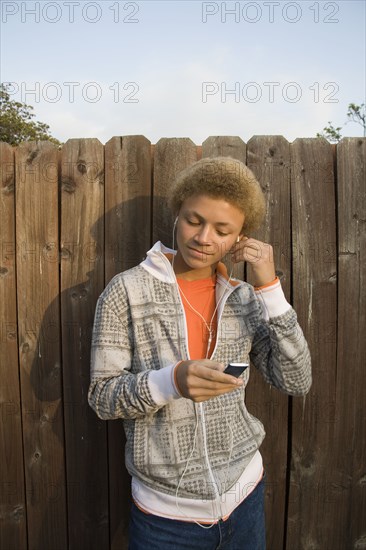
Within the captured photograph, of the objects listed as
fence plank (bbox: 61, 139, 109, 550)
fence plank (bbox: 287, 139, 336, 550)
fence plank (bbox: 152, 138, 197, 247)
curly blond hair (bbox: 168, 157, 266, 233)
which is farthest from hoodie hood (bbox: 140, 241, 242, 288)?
fence plank (bbox: 287, 139, 336, 550)

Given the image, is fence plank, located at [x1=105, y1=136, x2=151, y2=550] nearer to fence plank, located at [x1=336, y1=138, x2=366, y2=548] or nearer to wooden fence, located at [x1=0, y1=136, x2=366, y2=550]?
wooden fence, located at [x1=0, y1=136, x2=366, y2=550]

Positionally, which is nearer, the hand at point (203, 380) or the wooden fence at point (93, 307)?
the hand at point (203, 380)

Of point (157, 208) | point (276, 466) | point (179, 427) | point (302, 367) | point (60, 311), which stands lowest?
point (276, 466)

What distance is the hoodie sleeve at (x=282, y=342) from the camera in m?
1.76

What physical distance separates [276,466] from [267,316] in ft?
3.76

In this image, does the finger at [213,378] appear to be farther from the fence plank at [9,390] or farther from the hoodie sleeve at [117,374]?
the fence plank at [9,390]

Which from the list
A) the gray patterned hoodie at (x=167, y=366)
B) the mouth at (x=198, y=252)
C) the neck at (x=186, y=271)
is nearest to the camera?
the gray patterned hoodie at (x=167, y=366)

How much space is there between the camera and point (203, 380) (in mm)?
1483

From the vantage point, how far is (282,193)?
91.6 inches

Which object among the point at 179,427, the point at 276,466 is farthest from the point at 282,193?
the point at 276,466

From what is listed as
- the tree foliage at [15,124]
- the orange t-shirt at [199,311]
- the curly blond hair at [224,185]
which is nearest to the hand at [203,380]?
the orange t-shirt at [199,311]

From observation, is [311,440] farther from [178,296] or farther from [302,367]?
[178,296]

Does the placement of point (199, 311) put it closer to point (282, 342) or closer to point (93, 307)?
point (282, 342)

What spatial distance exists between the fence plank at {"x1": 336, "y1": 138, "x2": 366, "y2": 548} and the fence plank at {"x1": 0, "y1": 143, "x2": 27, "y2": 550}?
182 cm
